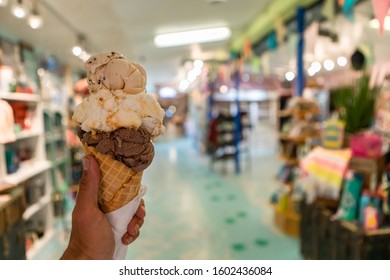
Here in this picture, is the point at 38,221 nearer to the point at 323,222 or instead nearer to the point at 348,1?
the point at 323,222

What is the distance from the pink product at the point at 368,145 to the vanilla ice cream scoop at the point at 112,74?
1.39m

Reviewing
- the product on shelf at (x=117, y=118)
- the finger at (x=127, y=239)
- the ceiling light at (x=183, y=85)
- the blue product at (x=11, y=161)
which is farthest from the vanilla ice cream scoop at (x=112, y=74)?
the ceiling light at (x=183, y=85)

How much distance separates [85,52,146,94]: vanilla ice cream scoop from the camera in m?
0.65

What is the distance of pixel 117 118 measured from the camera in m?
0.64

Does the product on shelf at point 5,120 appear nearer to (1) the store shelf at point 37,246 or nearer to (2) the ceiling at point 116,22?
(2) the ceiling at point 116,22

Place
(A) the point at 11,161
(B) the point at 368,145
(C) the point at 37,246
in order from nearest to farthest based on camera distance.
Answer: (C) the point at 37,246
(A) the point at 11,161
(B) the point at 368,145

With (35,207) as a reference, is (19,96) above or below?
above

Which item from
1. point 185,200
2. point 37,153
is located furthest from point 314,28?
point 37,153

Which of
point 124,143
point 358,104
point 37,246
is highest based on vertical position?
point 358,104

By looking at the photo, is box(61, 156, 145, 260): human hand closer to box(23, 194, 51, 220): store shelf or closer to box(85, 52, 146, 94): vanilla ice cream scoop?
box(85, 52, 146, 94): vanilla ice cream scoop

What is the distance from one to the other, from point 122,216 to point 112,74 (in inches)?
13.7

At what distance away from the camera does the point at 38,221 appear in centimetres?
158

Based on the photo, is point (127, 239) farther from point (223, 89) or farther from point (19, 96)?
point (223, 89)

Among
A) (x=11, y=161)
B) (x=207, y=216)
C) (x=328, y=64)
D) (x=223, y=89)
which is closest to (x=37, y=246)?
(x=11, y=161)
